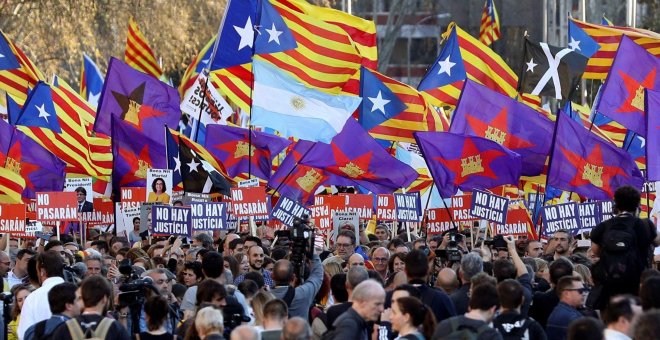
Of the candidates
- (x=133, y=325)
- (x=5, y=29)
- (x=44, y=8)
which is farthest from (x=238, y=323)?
(x=5, y=29)

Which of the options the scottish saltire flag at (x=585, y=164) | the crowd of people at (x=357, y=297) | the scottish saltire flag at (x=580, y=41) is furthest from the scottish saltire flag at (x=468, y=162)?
the scottish saltire flag at (x=580, y=41)

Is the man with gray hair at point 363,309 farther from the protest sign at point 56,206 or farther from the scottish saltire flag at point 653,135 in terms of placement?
the protest sign at point 56,206

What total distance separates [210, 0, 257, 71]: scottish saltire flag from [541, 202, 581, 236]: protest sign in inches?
181

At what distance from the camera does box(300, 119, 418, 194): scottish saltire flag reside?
69.7ft

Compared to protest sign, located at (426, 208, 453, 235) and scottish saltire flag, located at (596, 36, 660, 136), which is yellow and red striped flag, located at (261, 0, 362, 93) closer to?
protest sign, located at (426, 208, 453, 235)

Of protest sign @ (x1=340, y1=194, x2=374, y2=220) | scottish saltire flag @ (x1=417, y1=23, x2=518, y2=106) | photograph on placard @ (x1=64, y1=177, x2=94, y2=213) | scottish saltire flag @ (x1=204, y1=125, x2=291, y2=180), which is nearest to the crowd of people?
protest sign @ (x1=340, y1=194, x2=374, y2=220)

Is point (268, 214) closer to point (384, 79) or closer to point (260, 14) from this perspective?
point (260, 14)

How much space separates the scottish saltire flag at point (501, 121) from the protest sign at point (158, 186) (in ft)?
11.8

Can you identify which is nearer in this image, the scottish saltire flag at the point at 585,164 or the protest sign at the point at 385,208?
the scottish saltire flag at the point at 585,164

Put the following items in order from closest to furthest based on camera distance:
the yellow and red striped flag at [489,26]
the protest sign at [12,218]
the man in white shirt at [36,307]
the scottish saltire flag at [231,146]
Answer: the man in white shirt at [36,307], the protest sign at [12,218], the scottish saltire flag at [231,146], the yellow and red striped flag at [489,26]

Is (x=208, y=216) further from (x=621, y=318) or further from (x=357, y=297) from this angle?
(x=621, y=318)

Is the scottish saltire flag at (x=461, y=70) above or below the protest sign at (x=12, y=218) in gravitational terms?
above

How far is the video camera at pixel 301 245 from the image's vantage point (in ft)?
39.5

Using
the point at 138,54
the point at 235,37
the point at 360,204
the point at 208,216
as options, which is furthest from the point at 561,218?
the point at 138,54
